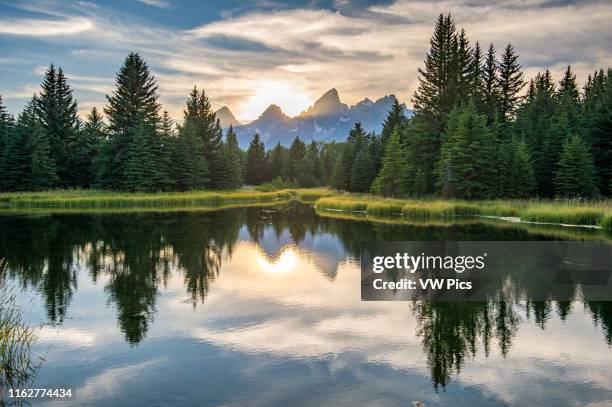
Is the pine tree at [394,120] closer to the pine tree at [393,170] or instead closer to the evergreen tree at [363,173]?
the evergreen tree at [363,173]

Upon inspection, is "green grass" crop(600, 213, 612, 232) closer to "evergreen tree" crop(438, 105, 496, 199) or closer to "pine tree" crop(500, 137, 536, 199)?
"evergreen tree" crop(438, 105, 496, 199)

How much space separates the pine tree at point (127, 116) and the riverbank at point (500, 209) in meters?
26.1

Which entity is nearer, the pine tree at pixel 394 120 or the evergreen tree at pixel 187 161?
the evergreen tree at pixel 187 161

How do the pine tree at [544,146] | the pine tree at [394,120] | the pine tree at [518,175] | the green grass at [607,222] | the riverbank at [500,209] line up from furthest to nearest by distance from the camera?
the pine tree at [394,120] → the pine tree at [544,146] → the pine tree at [518,175] → the riverbank at [500,209] → the green grass at [607,222]

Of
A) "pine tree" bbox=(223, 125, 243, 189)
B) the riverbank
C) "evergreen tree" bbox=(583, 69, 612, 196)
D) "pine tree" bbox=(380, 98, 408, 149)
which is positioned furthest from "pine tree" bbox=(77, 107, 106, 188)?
"evergreen tree" bbox=(583, 69, 612, 196)

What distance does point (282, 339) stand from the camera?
10.4 m

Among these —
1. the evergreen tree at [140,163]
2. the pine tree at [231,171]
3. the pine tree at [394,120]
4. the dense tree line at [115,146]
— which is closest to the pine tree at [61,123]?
the dense tree line at [115,146]

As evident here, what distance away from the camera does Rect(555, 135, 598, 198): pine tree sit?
3862 centimetres

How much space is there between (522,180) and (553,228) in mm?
14518

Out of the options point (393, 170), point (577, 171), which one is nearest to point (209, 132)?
point (393, 170)

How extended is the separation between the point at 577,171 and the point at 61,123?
63.9 meters

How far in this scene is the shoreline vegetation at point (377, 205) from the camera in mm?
30672

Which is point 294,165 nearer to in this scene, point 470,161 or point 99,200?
point 99,200

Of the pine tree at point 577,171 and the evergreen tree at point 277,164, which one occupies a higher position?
the evergreen tree at point 277,164
